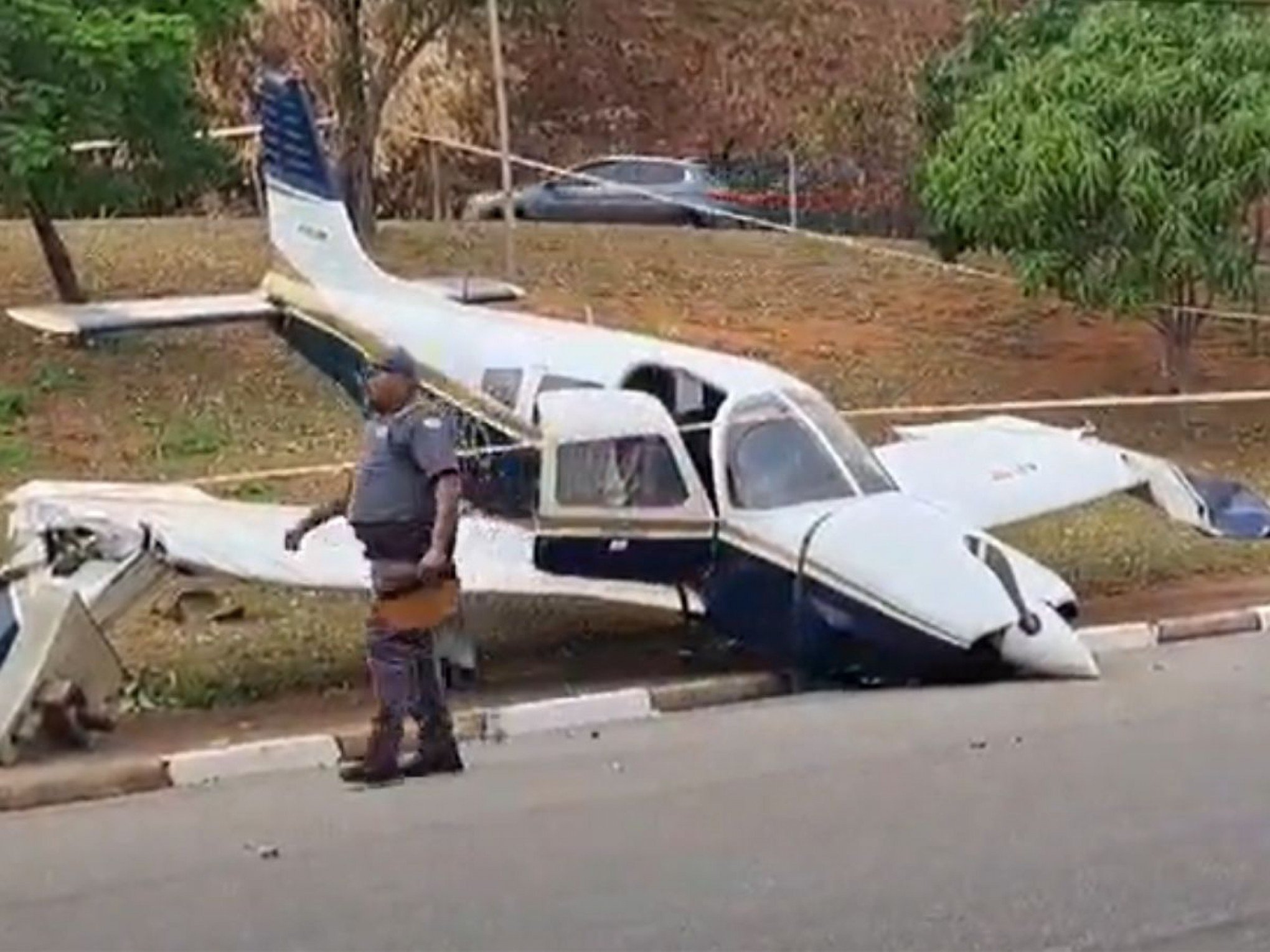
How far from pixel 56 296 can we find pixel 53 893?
17077mm

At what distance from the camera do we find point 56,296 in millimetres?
26156

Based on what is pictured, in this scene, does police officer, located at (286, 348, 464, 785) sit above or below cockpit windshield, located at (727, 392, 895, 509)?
above

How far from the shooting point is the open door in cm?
1485

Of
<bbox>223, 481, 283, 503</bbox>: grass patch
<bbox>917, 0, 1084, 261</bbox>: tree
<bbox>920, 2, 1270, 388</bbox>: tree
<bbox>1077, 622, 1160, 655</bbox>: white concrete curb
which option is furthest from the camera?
<bbox>917, 0, 1084, 261</bbox>: tree

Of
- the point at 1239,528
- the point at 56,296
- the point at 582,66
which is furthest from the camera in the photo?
the point at 582,66

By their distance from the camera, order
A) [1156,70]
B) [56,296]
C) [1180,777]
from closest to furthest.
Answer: [1180,777] < [1156,70] < [56,296]

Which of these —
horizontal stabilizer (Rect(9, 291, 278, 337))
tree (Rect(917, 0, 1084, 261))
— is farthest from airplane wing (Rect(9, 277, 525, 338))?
tree (Rect(917, 0, 1084, 261))

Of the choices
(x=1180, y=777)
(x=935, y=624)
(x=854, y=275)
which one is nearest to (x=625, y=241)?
(x=854, y=275)

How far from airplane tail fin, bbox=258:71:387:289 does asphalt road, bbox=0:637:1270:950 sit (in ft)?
21.2

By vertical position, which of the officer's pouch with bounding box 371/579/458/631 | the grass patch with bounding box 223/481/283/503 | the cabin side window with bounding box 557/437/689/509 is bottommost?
the grass patch with bounding box 223/481/283/503

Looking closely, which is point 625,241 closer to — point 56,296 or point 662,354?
point 56,296

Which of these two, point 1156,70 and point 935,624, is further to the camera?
point 1156,70

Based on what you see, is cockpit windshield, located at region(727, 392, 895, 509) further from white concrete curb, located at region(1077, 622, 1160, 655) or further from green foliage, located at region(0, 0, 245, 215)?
green foliage, located at region(0, 0, 245, 215)

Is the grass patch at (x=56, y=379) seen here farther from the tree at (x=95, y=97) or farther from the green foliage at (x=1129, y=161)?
the green foliage at (x=1129, y=161)
